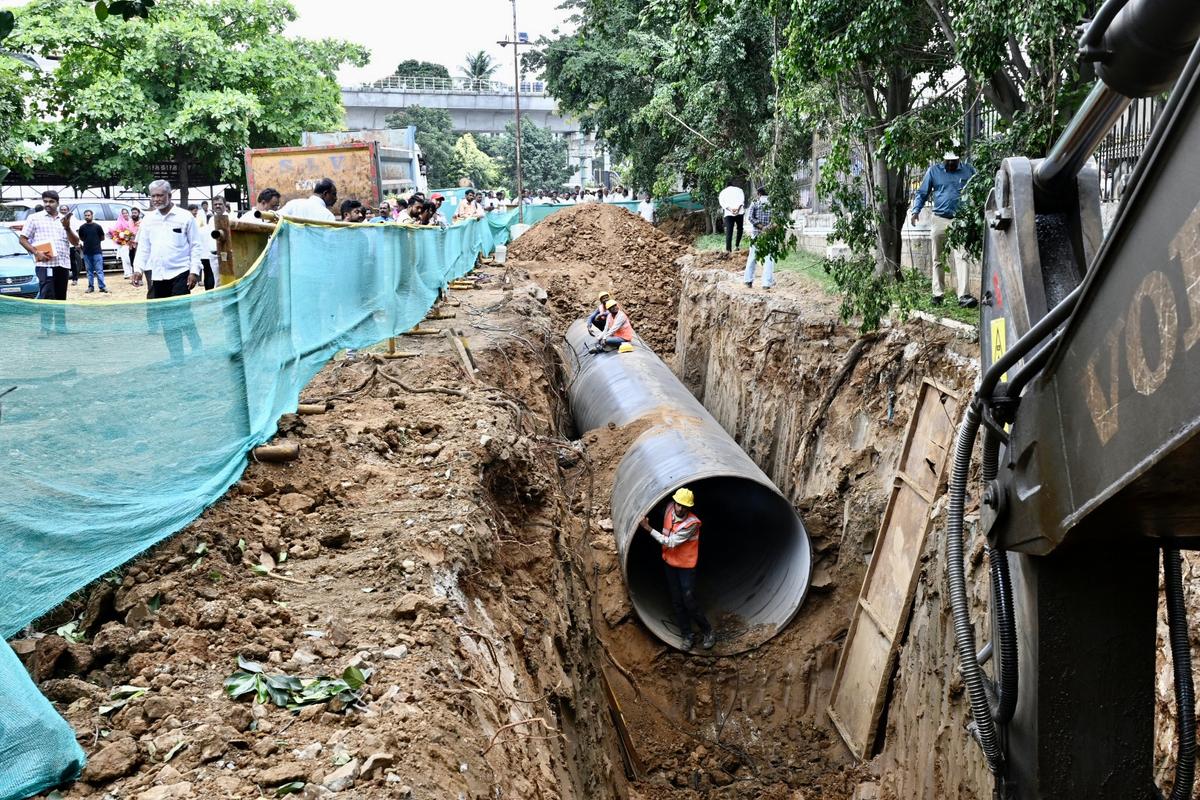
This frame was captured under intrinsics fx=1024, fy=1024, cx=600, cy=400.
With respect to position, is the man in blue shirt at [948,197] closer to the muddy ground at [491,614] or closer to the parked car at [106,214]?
the muddy ground at [491,614]

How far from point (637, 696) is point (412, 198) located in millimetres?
9743

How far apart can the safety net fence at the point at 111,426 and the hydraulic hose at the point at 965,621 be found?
2.86m

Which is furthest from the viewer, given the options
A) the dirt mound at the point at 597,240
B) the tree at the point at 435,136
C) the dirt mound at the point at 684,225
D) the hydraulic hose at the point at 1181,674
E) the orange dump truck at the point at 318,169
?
the tree at the point at 435,136

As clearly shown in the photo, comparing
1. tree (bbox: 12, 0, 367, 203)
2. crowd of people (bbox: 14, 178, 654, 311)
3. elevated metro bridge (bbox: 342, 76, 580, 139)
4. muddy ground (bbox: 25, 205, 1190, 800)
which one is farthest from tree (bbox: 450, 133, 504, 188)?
muddy ground (bbox: 25, 205, 1190, 800)

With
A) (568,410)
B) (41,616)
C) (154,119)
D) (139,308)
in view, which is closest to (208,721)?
(41,616)

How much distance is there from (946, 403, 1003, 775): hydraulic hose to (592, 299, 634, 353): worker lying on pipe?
11.8 metres

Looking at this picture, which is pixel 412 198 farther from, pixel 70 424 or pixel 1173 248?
pixel 1173 248

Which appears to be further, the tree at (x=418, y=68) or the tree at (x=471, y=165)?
the tree at (x=418, y=68)

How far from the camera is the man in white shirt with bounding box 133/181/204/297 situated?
831 cm

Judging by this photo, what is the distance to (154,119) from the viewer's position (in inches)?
875

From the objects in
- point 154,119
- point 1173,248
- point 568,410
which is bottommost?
point 568,410

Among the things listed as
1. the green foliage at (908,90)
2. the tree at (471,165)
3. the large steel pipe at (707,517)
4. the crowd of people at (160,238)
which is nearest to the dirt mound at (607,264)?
the crowd of people at (160,238)

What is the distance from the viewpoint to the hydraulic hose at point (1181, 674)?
324cm

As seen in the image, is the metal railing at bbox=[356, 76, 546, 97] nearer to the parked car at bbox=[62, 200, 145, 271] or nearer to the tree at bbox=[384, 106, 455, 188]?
the tree at bbox=[384, 106, 455, 188]
